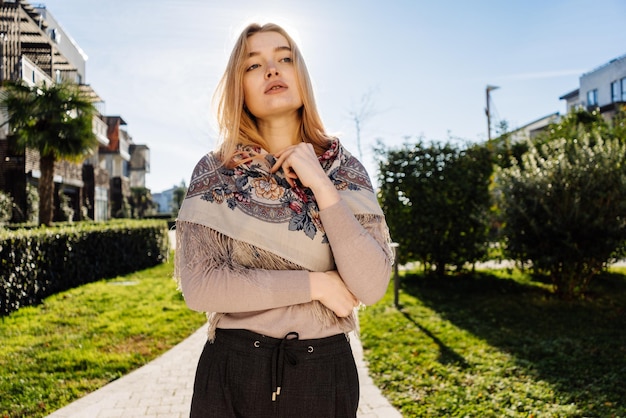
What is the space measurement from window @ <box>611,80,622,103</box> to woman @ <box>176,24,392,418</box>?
136 ft

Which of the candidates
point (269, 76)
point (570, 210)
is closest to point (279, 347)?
point (269, 76)

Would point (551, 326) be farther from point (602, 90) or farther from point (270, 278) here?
point (602, 90)

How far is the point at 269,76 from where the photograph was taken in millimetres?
1983

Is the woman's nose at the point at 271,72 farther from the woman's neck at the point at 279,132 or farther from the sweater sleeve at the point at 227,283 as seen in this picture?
the sweater sleeve at the point at 227,283

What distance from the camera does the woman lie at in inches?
66.5

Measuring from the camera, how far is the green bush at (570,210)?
25.9ft

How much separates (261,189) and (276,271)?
31 cm

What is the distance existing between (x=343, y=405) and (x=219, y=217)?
0.75 meters

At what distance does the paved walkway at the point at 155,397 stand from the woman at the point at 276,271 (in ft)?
9.35

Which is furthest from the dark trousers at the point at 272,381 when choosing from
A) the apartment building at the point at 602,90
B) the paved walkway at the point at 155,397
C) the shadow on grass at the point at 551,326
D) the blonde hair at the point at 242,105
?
the apartment building at the point at 602,90

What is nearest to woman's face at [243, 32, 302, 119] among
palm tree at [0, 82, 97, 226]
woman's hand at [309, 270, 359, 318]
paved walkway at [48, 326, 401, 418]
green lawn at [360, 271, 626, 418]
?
woman's hand at [309, 270, 359, 318]

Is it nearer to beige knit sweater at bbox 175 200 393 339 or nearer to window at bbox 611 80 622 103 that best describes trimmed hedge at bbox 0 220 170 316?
beige knit sweater at bbox 175 200 393 339

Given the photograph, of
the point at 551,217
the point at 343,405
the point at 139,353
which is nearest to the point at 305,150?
the point at 343,405

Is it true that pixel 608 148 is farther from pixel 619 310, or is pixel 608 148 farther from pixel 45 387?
pixel 45 387
